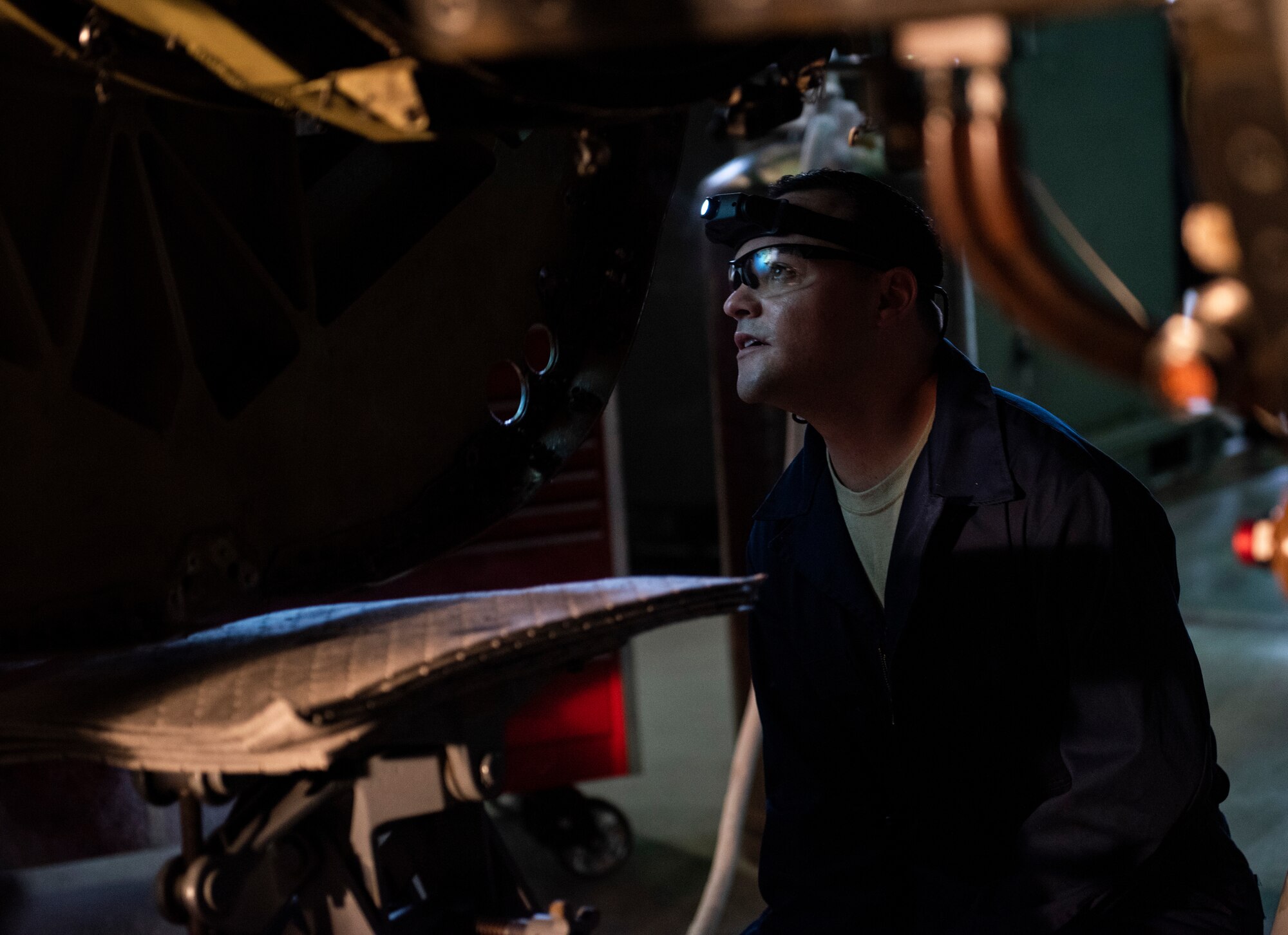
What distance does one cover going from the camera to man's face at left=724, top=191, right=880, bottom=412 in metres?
1.56

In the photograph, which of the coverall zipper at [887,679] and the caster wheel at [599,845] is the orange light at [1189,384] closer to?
the coverall zipper at [887,679]

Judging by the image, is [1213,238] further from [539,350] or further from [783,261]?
[539,350]

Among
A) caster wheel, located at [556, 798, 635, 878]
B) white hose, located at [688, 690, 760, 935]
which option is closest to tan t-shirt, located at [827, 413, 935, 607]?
white hose, located at [688, 690, 760, 935]

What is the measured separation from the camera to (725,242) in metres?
1.65

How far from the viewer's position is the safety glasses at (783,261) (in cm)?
157

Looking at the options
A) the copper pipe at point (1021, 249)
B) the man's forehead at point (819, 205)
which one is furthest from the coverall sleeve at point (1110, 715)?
the copper pipe at point (1021, 249)

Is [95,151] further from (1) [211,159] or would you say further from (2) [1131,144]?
(2) [1131,144]

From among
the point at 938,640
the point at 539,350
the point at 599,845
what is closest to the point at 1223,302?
the point at 938,640

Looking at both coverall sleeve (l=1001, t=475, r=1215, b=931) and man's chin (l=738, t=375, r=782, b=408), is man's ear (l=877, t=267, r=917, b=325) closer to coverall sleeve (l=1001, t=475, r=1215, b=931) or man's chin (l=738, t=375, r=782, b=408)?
man's chin (l=738, t=375, r=782, b=408)

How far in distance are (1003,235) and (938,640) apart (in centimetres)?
91

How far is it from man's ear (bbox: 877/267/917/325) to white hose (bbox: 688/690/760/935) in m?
0.62

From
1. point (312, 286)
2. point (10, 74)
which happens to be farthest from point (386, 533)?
point (10, 74)

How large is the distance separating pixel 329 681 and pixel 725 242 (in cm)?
90

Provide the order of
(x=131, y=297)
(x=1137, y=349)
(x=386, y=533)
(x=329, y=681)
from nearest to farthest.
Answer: (x=1137, y=349), (x=329, y=681), (x=131, y=297), (x=386, y=533)
